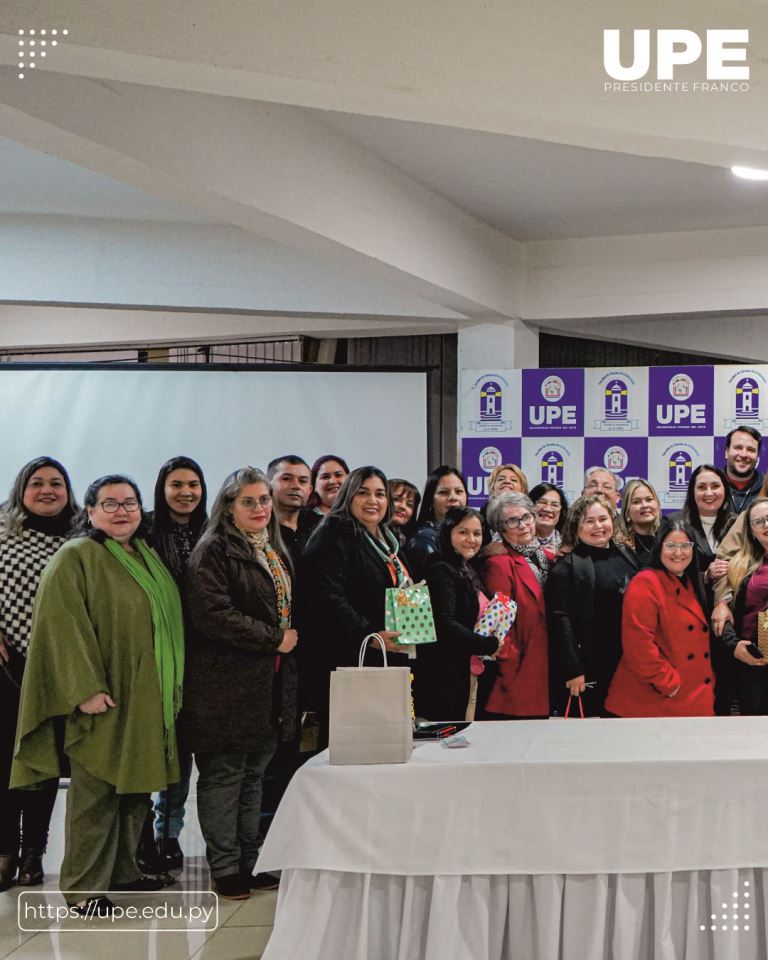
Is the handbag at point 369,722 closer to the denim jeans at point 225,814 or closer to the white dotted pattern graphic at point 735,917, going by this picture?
the white dotted pattern graphic at point 735,917

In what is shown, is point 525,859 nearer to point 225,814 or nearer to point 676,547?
point 225,814

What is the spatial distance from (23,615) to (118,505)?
0.60m

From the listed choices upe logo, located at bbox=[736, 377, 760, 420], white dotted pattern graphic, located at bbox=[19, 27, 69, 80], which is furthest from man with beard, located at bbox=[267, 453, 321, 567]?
upe logo, located at bbox=[736, 377, 760, 420]

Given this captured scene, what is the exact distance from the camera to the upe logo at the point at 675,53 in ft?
9.89

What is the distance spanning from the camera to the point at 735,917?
8.42 feet

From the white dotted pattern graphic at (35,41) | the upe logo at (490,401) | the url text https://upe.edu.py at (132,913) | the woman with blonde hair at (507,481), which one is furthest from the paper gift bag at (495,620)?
the upe logo at (490,401)

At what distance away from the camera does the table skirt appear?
2.57 metres

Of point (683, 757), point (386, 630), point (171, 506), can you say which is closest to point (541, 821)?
point (683, 757)

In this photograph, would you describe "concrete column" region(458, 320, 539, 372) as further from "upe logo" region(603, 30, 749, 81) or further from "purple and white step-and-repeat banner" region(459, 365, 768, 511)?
"upe logo" region(603, 30, 749, 81)

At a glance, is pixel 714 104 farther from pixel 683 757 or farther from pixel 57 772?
pixel 57 772

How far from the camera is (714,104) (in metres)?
3.12

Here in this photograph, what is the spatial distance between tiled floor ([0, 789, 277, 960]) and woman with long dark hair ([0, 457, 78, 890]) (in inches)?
7.5

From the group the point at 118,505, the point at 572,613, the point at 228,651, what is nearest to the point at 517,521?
the point at 572,613

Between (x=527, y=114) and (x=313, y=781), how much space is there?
6.12 feet
